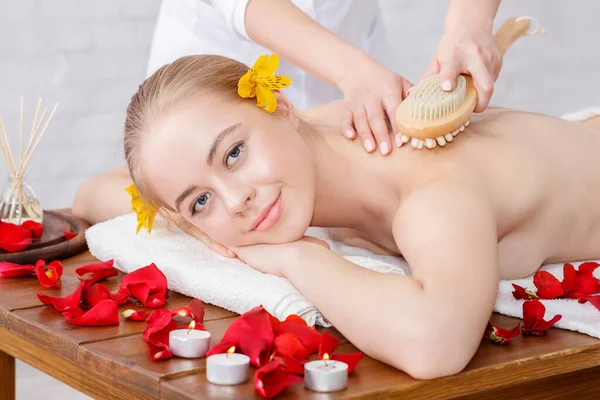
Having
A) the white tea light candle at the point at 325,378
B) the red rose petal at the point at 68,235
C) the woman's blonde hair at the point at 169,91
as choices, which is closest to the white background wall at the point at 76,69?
the red rose petal at the point at 68,235

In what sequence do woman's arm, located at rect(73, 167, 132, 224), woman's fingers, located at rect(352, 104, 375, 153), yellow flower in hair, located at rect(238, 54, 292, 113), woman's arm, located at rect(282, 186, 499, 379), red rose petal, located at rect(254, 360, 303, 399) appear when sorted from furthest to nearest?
woman's arm, located at rect(73, 167, 132, 224) < woman's fingers, located at rect(352, 104, 375, 153) < yellow flower in hair, located at rect(238, 54, 292, 113) < woman's arm, located at rect(282, 186, 499, 379) < red rose petal, located at rect(254, 360, 303, 399)

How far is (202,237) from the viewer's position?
165cm

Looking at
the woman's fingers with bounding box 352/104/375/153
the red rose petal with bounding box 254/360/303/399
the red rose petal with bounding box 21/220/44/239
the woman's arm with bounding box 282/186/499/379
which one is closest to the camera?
the red rose petal with bounding box 254/360/303/399

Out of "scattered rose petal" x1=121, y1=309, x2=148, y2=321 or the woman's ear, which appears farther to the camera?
the woman's ear

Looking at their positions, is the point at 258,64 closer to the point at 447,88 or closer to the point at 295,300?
the point at 447,88

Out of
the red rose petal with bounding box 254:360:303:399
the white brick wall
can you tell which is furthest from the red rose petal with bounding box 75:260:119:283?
the white brick wall

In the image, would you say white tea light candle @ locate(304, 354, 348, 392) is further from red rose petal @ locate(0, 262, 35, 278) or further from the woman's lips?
red rose petal @ locate(0, 262, 35, 278)

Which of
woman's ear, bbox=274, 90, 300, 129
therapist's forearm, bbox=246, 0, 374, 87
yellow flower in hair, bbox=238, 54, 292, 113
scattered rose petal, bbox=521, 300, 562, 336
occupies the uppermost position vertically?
therapist's forearm, bbox=246, 0, 374, 87

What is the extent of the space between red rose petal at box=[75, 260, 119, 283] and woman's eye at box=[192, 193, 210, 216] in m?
0.21

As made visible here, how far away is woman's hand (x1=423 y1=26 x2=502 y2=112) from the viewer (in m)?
1.46

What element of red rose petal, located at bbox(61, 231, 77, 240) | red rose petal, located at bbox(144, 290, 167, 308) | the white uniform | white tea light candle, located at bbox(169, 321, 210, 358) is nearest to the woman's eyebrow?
red rose petal, located at bbox(144, 290, 167, 308)

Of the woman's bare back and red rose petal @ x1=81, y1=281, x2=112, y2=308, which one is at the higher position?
the woman's bare back

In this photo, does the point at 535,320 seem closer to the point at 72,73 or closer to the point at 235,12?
the point at 235,12

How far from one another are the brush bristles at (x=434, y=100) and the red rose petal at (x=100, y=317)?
1.81ft
